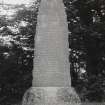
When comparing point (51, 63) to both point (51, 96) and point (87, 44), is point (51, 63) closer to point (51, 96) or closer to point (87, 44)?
point (51, 96)

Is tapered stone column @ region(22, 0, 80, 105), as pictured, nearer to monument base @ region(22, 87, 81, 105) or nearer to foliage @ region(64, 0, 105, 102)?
monument base @ region(22, 87, 81, 105)

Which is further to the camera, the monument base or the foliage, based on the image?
the foliage

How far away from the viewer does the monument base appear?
7.57m

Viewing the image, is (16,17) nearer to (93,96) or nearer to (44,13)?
(93,96)

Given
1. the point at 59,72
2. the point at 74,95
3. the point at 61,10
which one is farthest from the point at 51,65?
the point at 61,10

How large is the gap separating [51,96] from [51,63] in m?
0.80

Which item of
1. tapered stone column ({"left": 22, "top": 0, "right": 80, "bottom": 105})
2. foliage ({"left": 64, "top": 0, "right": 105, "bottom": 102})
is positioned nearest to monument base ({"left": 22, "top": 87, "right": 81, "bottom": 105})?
tapered stone column ({"left": 22, "top": 0, "right": 80, "bottom": 105})

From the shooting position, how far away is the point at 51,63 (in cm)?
800

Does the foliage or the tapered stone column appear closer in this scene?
the tapered stone column

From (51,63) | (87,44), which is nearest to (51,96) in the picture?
(51,63)

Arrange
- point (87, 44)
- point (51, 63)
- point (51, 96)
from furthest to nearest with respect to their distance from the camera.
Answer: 1. point (87, 44)
2. point (51, 63)
3. point (51, 96)

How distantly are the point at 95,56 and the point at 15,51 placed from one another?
4.01 m

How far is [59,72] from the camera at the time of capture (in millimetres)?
7945

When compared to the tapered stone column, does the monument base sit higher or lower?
lower
